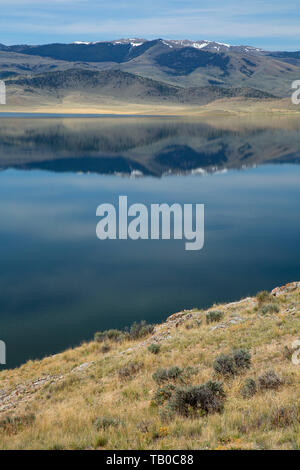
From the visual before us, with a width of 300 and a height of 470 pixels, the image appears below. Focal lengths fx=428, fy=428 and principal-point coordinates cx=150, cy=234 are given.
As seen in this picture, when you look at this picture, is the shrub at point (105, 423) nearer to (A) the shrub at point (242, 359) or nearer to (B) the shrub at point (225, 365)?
(B) the shrub at point (225, 365)

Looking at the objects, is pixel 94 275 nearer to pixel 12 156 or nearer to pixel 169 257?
pixel 169 257

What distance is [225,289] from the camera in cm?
2108

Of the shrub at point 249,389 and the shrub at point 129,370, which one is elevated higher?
the shrub at point 249,389

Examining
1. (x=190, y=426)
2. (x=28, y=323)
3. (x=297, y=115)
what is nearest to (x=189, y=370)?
(x=190, y=426)

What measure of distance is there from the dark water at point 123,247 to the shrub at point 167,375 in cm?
600

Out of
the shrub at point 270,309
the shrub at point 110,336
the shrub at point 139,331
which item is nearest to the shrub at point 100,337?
the shrub at point 110,336

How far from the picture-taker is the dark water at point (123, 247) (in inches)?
723

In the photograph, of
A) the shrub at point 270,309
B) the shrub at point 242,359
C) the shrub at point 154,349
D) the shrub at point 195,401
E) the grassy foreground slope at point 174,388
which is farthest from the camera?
the shrub at point 270,309

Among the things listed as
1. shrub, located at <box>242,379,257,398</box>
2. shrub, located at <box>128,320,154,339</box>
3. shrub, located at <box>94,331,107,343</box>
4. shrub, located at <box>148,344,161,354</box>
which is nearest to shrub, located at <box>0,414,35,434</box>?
shrub, located at <box>148,344,161,354</box>

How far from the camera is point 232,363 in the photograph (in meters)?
10.5

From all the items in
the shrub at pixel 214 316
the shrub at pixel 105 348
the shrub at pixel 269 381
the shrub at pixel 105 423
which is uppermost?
the shrub at pixel 214 316

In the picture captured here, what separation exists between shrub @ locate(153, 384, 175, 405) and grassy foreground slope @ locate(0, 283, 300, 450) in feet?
0.09

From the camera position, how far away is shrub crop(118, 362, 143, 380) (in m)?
11.7
